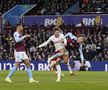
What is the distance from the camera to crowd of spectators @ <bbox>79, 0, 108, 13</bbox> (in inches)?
1868

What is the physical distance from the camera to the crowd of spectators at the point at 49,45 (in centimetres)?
4016

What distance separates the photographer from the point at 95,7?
4806 centimetres

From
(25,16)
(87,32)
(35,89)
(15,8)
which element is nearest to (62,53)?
(35,89)

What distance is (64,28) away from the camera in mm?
44188

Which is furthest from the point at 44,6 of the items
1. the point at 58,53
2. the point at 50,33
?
the point at 58,53

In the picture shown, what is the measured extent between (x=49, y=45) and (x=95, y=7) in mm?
7458

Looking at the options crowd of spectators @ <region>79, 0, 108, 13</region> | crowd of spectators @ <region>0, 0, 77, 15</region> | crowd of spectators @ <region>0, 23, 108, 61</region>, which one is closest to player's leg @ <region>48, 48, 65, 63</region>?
crowd of spectators @ <region>0, 23, 108, 61</region>

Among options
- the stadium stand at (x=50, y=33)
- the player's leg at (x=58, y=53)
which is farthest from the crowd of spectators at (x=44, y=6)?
the player's leg at (x=58, y=53)

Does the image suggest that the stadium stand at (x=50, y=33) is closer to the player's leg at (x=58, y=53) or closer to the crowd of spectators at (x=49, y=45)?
the crowd of spectators at (x=49, y=45)

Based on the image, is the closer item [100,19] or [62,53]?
[62,53]

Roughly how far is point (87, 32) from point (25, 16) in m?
8.11

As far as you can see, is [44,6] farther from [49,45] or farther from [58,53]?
[58,53]

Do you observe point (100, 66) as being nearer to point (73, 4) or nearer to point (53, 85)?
point (73, 4)

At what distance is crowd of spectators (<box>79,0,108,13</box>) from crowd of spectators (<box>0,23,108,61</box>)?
4.29 metres
